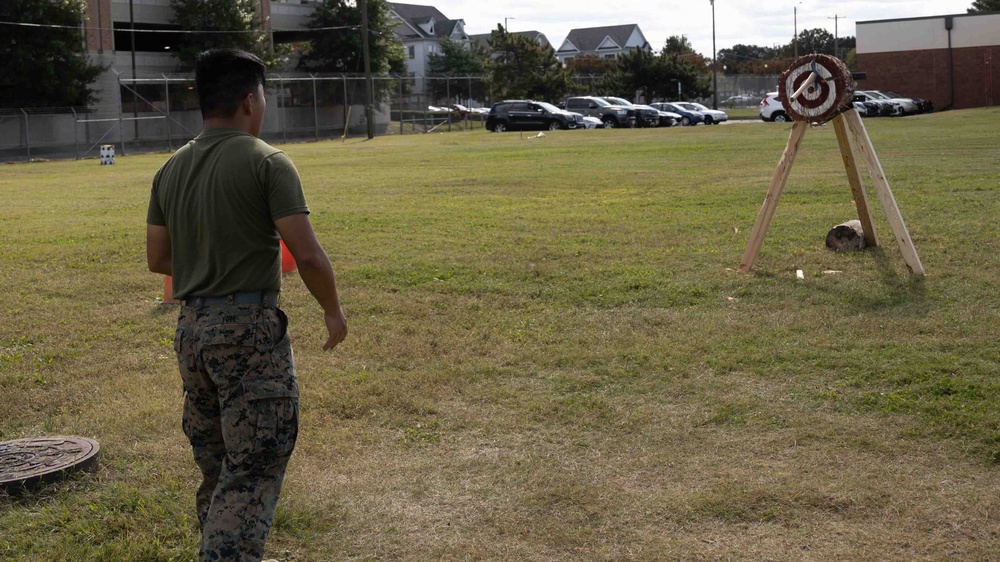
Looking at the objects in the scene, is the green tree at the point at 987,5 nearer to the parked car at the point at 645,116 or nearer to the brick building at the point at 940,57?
the brick building at the point at 940,57

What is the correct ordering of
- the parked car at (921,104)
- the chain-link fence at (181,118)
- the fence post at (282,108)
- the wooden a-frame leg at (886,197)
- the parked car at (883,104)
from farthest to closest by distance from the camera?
the parked car at (921,104)
the parked car at (883,104)
the fence post at (282,108)
the chain-link fence at (181,118)
the wooden a-frame leg at (886,197)

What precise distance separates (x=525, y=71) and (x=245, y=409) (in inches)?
2812

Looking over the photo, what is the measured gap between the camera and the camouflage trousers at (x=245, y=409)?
3484 millimetres

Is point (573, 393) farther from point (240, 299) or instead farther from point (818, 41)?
point (818, 41)

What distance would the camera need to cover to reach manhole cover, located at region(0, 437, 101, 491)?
15.7ft

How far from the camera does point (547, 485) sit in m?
4.89

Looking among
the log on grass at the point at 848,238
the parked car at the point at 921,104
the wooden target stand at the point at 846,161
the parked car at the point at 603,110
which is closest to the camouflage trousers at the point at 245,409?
the wooden target stand at the point at 846,161

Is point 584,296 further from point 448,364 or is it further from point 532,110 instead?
point 532,110

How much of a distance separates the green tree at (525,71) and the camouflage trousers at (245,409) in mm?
69375

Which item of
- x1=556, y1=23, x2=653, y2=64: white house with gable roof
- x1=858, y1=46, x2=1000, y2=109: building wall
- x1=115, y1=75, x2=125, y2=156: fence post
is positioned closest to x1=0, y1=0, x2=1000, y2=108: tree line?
x1=115, y1=75, x2=125, y2=156: fence post

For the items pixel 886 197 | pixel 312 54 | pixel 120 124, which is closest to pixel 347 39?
pixel 312 54

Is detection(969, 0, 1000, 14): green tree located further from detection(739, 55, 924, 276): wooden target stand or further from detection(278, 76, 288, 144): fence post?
detection(739, 55, 924, 276): wooden target stand

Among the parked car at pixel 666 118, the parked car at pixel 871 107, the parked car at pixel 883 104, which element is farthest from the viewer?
the parked car at pixel 666 118

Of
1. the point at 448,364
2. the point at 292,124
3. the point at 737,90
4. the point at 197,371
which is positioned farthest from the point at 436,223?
the point at 737,90
